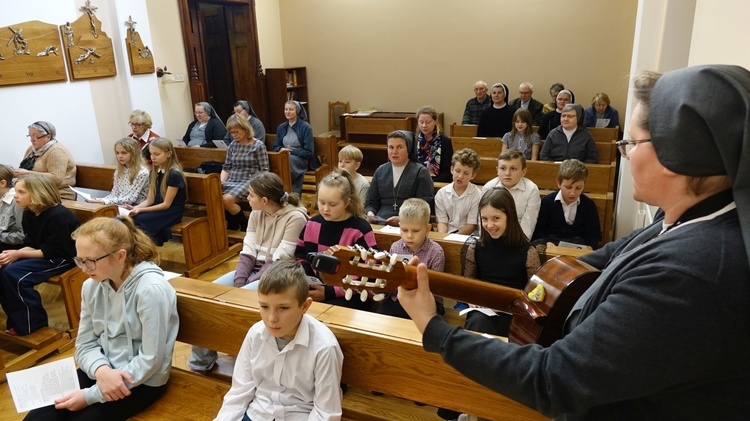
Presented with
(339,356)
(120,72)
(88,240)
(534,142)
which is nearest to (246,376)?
(339,356)

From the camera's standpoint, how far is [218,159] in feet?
18.2

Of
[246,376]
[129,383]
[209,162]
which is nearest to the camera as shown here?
[246,376]

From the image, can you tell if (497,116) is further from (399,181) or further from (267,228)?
(267,228)

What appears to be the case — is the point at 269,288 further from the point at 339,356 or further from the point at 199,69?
the point at 199,69

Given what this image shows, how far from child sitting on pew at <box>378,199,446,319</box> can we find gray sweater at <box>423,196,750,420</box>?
166cm

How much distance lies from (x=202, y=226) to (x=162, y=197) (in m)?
0.42

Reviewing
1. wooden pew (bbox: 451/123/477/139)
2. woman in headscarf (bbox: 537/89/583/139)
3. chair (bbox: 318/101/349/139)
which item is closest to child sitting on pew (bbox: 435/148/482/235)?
woman in headscarf (bbox: 537/89/583/139)

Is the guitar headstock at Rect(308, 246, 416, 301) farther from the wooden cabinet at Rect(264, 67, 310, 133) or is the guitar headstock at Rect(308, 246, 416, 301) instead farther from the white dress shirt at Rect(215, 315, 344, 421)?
the wooden cabinet at Rect(264, 67, 310, 133)

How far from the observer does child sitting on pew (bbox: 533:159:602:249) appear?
3.34 m

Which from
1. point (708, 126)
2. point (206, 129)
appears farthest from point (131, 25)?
point (708, 126)

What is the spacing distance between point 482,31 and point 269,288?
23.4 feet

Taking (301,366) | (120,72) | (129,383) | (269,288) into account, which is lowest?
(129,383)

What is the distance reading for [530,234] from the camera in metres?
3.51

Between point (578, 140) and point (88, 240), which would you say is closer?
point (88, 240)
